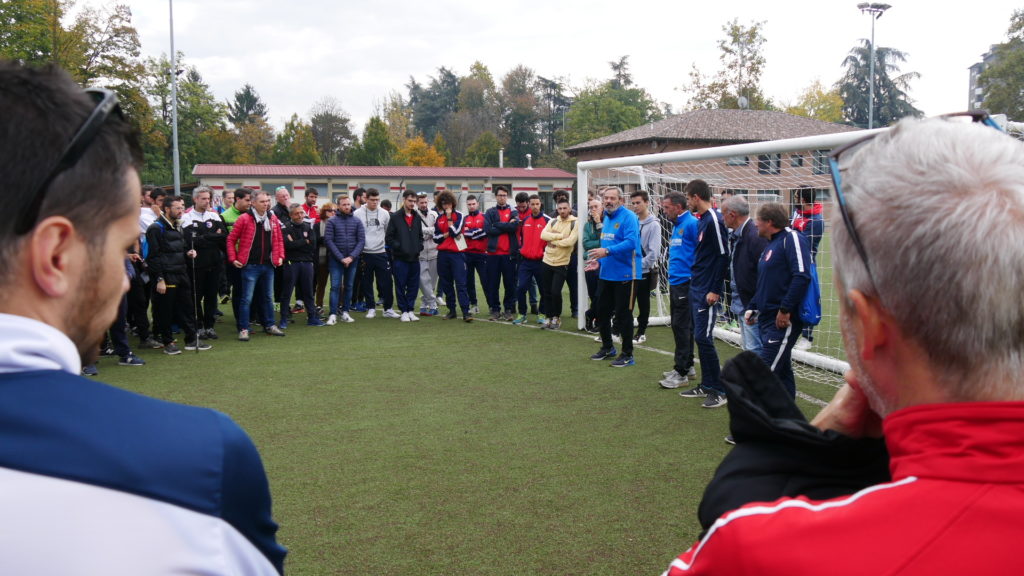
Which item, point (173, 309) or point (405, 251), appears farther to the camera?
point (405, 251)

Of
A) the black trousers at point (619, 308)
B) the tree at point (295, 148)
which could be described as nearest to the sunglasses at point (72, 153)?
the black trousers at point (619, 308)

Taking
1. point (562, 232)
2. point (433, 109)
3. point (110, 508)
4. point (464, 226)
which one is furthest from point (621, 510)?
point (433, 109)

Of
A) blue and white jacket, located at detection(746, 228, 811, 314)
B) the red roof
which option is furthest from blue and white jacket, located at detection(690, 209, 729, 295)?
the red roof

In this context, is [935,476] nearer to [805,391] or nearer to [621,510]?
[621,510]

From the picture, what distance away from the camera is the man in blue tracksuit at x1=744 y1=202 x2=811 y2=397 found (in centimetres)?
545

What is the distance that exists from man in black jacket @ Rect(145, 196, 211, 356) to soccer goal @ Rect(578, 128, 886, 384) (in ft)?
17.9

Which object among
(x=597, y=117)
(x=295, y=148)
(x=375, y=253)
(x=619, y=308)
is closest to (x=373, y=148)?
(x=295, y=148)

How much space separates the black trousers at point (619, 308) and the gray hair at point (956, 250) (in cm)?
723

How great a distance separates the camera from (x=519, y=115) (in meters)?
80.9

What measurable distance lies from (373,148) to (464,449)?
53.5 metres

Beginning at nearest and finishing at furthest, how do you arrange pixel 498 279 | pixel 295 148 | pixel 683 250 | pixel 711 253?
pixel 711 253 < pixel 683 250 < pixel 498 279 < pixel 295 148

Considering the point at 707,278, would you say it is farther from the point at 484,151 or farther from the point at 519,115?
the point at 519,115

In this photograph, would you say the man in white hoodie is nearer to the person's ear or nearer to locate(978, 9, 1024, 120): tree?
the person's ear

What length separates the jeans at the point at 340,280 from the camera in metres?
11.9
